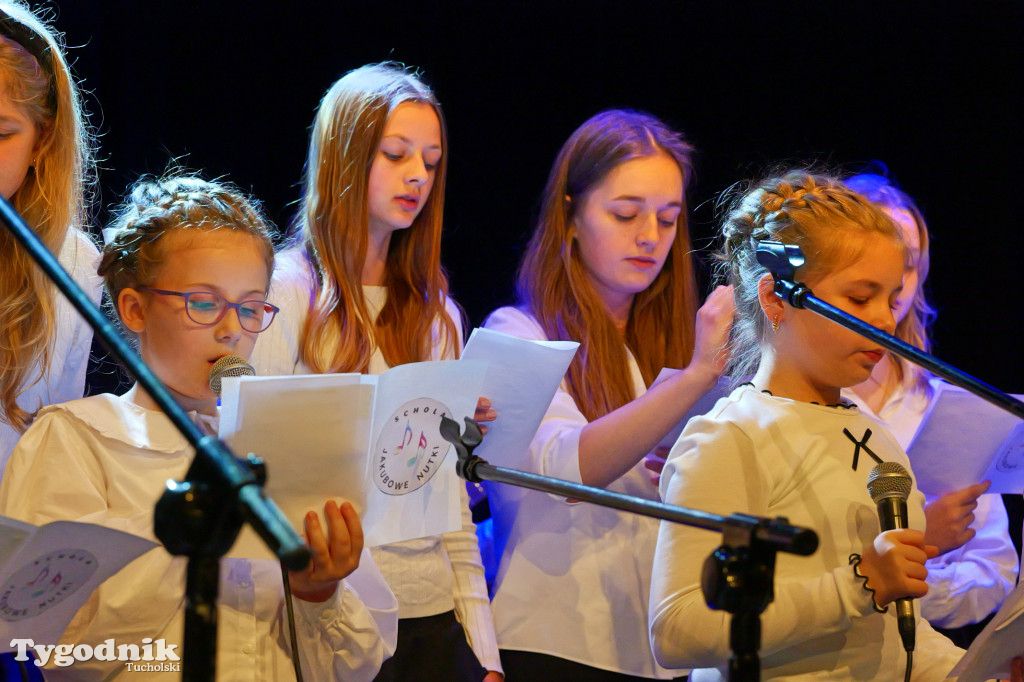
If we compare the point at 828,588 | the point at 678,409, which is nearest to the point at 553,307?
the point at 678,409

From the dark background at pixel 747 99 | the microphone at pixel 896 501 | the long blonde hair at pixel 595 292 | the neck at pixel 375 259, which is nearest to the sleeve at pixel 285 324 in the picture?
the neck at pixel 375 259

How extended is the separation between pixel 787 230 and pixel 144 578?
1.22 meters

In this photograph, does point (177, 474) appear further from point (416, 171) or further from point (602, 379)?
point (602, 379)

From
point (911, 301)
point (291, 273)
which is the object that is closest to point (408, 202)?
point (291, 273)

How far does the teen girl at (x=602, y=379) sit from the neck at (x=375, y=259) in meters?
0.31

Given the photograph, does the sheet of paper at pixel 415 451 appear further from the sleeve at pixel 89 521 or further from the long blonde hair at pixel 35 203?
the long blonde hair at pixel 35 203

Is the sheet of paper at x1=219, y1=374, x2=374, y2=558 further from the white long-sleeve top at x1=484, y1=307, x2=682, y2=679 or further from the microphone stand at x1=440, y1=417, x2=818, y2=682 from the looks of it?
the white long-sleeve top at x1=484, y1=307, x2=682, y2=679

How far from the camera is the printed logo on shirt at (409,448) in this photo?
4.83 ft

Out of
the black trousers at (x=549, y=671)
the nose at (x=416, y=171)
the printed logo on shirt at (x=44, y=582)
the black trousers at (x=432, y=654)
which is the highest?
the nose at (x=416, y=171)

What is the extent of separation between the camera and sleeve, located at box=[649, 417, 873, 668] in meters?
1.40

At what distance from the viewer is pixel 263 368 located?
1.93 m

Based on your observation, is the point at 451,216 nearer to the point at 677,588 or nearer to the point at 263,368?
the point at 263,368

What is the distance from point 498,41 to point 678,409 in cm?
169

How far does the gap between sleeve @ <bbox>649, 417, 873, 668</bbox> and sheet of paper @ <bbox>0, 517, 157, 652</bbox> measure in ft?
2.46
